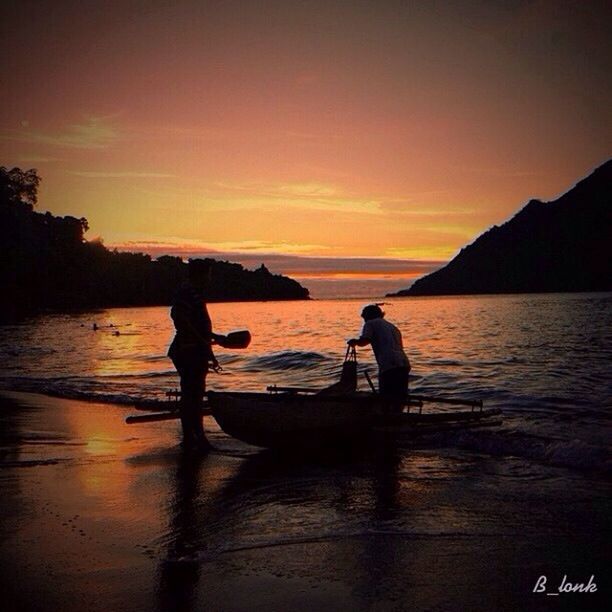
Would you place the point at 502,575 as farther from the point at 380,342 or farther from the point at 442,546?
the point at 380,342

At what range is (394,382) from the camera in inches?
400

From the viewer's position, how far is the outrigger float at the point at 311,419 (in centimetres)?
868

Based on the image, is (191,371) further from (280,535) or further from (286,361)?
(286,361)

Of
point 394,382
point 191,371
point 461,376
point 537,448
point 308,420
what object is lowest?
point 461,376

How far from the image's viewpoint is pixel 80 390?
58.9ft

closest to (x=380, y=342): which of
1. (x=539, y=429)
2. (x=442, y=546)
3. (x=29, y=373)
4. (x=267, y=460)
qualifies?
(x=267, y=460)

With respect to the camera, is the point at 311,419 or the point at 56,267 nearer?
the point at 311,419

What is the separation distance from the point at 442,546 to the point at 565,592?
1.10 m

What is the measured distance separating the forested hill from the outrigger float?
50.3m

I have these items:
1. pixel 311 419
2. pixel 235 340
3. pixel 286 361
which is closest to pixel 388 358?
pixel 311 419

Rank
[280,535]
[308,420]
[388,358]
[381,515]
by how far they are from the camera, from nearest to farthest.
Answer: [280,535], [381,515], [308,420], [388,358]
